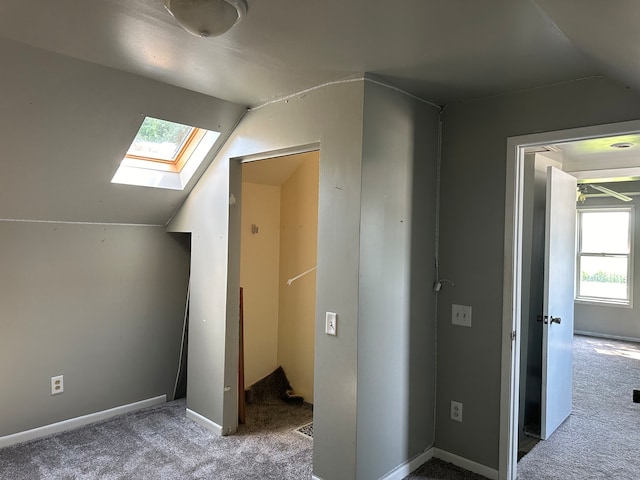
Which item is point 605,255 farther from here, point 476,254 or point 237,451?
point 237,451

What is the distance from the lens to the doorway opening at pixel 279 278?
3.59 m

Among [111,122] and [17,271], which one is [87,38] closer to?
[111,122]

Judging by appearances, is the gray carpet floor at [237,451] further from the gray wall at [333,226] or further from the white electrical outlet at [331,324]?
the white electrical outlet at [331,324]

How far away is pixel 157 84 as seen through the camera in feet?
7.93

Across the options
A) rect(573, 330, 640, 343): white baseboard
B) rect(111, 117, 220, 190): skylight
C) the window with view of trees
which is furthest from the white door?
the window with view of trees

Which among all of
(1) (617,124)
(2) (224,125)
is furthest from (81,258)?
(1) (617,124)

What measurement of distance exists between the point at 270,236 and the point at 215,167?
872 millimetres

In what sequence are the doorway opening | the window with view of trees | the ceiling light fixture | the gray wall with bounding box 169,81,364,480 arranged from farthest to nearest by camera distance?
the window with view of trees < the doorway opening < the gray wall with bounding box 169,81,364,480 < the ceiling light fixture

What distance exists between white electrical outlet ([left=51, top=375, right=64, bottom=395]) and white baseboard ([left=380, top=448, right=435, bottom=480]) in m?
2.25

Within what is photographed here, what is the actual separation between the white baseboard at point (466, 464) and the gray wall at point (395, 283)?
0.11 m

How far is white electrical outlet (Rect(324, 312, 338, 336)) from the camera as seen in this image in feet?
7.68

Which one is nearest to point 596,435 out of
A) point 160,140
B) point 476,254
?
point 476,254

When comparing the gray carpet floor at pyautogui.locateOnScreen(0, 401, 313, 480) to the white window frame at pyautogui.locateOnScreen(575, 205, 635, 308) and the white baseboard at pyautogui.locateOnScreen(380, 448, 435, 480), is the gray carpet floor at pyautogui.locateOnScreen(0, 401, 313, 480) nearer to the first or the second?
the white baseboard at pyautogui.locateOnScreen(380, 448, 435, 480)

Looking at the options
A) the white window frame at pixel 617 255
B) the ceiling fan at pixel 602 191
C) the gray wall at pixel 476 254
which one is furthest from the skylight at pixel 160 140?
the white window frame at pixel 617 255
